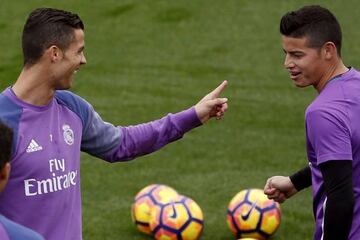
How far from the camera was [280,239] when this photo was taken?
9.30m

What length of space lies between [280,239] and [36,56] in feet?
15.8

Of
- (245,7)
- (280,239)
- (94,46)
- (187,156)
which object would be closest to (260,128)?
(187,156)

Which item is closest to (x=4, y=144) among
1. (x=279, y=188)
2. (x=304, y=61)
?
(x=304, y=61)

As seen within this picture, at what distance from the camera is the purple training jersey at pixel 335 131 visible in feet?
15.8

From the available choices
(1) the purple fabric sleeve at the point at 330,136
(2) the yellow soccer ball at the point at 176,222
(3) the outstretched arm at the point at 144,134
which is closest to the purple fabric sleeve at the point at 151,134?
(3) the outstretched arm at the point at 144,134

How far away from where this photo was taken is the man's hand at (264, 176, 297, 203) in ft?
19.6

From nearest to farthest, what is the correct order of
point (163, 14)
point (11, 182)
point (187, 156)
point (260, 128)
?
point (11, 182)
point (187, 156)
point (260, 128)
point (163, 14)

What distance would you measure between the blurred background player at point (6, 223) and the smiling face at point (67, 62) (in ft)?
4.54

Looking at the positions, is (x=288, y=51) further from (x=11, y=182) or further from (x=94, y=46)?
(x=94, y=46)

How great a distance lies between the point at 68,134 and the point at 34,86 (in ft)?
1.15

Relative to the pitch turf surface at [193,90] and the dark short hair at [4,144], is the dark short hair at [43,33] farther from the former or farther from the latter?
the pitch turf surface at [193,90]

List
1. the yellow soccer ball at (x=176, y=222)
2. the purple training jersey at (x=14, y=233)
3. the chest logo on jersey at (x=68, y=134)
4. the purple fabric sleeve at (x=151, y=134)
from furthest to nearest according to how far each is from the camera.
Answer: the yellow soccer ball at (x=176, y=222) → the purple fabric sleeve at (x=151, y=134) → the chest logo on jersey at (x=68, y=134) → the purple training jersey at (x=14, y=233)

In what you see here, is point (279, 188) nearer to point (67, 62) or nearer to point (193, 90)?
point (67, 62)

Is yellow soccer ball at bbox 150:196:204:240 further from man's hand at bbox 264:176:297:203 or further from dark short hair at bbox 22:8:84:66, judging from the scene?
dark short hair at bbox 22:8:84:66
